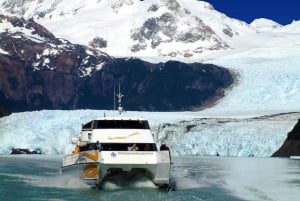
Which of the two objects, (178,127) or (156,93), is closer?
(178,127)

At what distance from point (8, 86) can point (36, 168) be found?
13458cm

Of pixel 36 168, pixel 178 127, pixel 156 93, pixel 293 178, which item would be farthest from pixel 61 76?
pixel 293 178

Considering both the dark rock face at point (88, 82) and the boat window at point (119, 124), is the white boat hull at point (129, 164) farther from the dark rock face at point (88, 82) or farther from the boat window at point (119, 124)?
the dark rock face at point (88, 82)

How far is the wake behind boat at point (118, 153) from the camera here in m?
33.3

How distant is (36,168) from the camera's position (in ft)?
169

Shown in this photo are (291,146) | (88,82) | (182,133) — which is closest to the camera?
Answer: (291,146)

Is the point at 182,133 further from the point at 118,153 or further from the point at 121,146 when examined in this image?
the point at 118,153

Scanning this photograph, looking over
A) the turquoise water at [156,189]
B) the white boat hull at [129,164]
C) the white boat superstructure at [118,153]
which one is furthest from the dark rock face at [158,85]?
the white boat hull at [129,164]

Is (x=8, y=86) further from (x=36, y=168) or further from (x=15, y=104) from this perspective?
(x=36, y=168)

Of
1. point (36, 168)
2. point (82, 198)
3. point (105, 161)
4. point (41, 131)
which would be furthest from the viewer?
point (41, 131)

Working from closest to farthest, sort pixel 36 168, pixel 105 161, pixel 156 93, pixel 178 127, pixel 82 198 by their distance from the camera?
pixel 82 198 → pixel 105 161 → pixel 36 168 → pixel 178 127 → pixel 156 93

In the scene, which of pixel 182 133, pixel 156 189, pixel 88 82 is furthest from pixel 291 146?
pixel 88 82

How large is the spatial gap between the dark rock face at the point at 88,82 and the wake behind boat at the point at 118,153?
128m

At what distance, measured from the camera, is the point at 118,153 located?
1319 inches
